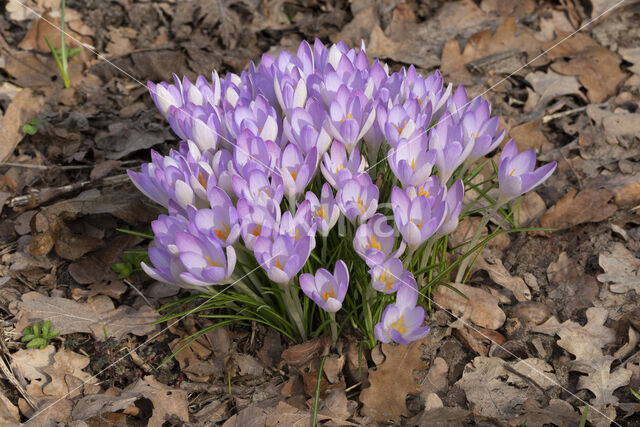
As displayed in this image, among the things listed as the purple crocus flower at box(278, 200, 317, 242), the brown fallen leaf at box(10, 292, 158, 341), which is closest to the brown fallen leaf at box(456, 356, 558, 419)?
the purple crocus flower at box(278, 200, 317, 242)

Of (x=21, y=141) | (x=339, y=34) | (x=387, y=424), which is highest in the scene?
(x=339, y=34)

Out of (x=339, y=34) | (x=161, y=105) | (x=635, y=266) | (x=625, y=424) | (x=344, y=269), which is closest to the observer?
(x=344, y=269)

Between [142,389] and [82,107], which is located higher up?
[82,107]

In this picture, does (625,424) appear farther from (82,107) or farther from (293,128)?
(82,107)

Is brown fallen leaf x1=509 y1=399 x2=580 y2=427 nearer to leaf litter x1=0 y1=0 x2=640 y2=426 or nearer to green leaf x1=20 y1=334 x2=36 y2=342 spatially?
leaf litter x1=0 y1=0 x2=640 y2=426

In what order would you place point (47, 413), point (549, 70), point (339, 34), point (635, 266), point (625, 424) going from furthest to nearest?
point (339, 34) < point (549, 70) < point (635, 266) < point (47, 413) < point (625, 424)

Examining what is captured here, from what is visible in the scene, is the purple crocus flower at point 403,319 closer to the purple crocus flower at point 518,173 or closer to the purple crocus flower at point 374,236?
the purple crocus flower at point 374,236

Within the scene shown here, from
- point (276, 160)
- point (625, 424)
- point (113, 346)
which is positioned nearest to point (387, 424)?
point (625, 424)

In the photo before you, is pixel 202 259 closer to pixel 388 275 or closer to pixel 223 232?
pixel 223 232
